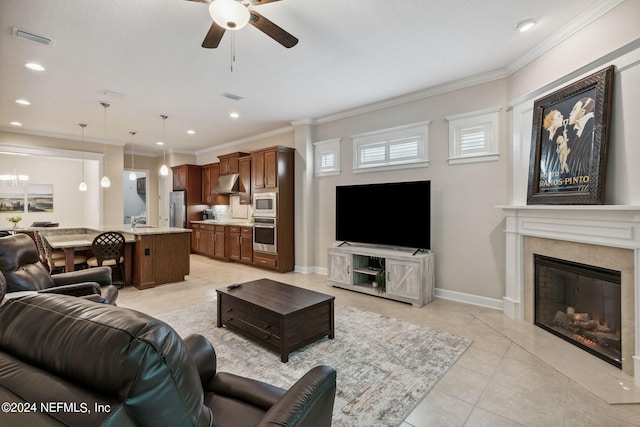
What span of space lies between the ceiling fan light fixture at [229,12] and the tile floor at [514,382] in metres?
2.77

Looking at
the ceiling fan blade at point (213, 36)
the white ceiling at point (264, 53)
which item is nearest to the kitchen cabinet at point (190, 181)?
the white ceiling at point (264, 53)

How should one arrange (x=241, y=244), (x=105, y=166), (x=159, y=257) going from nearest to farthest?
(x=159, y=257), (x=241, y=244), (x=105, y=166)

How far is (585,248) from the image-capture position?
2.83 m

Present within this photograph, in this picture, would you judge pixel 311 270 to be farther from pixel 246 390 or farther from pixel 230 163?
pixel 246 390

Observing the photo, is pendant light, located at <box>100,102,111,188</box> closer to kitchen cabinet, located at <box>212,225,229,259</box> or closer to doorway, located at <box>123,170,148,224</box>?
kitchen cabinet, located at <box>212,225,229,259</box>

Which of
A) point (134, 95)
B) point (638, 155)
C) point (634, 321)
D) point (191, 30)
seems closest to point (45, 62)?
point (134, 95)

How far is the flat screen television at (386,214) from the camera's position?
4300mm

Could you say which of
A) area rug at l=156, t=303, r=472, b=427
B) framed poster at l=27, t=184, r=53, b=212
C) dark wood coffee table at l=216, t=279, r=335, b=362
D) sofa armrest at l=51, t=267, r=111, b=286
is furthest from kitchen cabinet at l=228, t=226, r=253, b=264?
framed poster at l=27, t=184, r=53, b=212

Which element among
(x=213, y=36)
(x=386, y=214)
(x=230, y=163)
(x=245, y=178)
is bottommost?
Result: (x=386, y=214)

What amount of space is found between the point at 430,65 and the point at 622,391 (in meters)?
3.51

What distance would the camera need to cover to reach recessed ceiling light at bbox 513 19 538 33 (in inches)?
112

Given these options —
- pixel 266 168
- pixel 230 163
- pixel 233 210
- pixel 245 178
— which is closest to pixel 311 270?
pixel 266 168

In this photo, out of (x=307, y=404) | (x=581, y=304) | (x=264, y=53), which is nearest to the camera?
(x=307, y=404)

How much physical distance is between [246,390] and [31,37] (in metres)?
3.86
